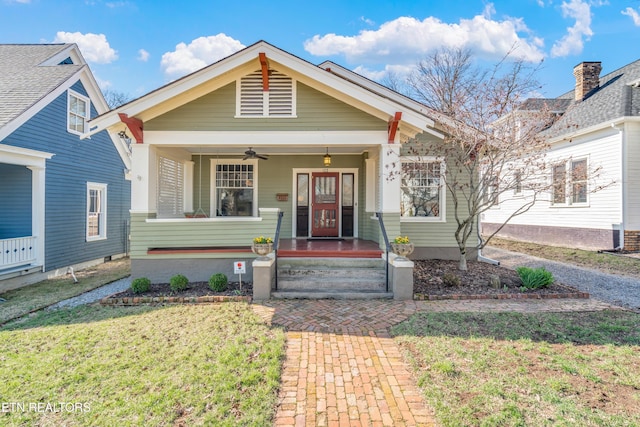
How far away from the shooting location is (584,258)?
410 inches

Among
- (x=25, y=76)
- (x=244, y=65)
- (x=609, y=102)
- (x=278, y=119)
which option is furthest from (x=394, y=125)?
(x=25, y=76)

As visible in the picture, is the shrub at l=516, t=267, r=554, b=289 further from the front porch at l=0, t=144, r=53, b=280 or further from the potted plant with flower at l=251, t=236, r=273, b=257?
the front porch at l=0, t=144, r=53, b=280

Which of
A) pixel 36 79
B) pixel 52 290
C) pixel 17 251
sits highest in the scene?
pixel 36 79

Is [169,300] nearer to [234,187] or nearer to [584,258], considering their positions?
[234,187]

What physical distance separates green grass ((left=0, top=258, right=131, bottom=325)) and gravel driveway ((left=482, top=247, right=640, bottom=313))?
10.8 metres

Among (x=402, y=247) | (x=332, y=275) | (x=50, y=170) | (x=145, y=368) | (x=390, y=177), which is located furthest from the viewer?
(x=50, y=170)

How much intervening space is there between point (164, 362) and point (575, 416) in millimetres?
4011

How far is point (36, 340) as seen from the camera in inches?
171

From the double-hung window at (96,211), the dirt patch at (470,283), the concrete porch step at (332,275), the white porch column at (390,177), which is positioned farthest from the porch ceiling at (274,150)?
the double-hung window at (96,211)

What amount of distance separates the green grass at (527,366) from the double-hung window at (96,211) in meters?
11.3

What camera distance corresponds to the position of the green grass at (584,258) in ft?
29.1

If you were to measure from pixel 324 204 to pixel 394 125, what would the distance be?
3.76 metres

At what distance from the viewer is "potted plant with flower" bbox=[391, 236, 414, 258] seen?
21.7 ft

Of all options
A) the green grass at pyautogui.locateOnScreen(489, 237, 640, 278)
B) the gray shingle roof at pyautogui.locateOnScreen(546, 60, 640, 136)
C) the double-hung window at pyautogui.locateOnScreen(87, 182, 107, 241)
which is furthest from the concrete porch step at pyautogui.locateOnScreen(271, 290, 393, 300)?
the double-hung window at pyautogui.locateOnScreen(87, 182, 107, 241)
